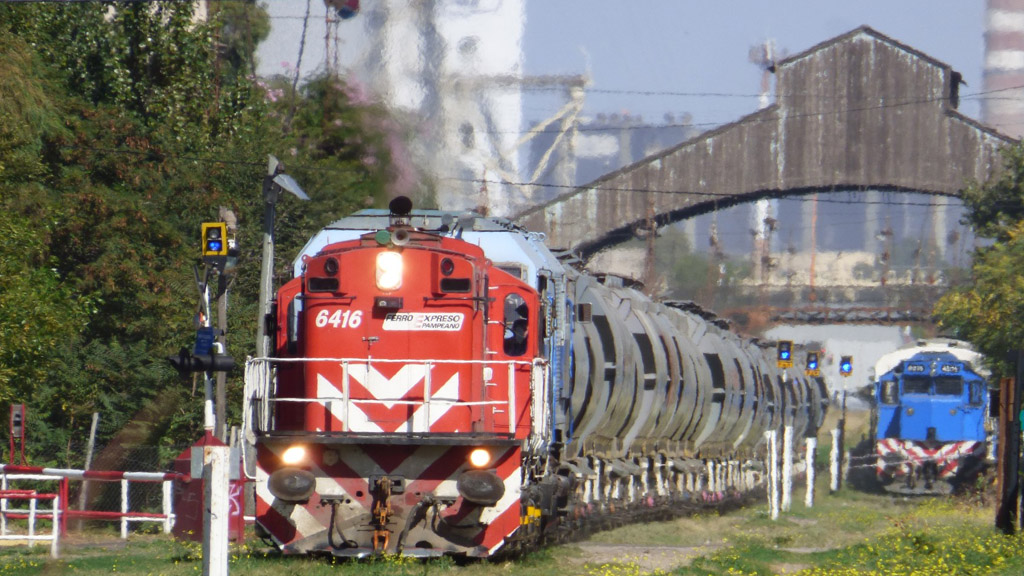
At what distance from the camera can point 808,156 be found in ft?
165

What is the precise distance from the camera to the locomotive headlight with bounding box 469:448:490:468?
45.2 ft

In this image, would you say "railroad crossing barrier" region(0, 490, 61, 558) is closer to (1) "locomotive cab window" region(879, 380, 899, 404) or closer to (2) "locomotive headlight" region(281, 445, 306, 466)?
(2) "locomotive headlight" region(281, 445, 306, 466)

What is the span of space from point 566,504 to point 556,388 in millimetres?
1731

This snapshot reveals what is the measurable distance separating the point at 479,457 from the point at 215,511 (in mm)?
2951

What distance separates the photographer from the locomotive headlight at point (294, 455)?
45.5ft

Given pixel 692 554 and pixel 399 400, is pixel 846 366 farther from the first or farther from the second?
pixel 399 400

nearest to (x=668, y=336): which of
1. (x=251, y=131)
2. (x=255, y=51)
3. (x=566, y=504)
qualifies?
(x=566, y=504)

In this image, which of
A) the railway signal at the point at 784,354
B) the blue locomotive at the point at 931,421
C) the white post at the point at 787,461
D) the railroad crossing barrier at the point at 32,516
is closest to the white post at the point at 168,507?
the railroad crossing barrier at the point at 32,516

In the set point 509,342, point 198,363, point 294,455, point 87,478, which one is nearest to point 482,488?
point 294,455

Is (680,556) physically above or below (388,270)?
below

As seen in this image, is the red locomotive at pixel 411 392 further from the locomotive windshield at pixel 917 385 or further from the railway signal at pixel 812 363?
the locomotive windshield at pixel 917 385

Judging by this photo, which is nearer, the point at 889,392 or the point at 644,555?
the point at 644,555

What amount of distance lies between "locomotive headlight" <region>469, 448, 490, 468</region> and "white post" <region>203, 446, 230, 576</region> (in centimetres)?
273

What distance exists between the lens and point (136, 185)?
31.9 m
